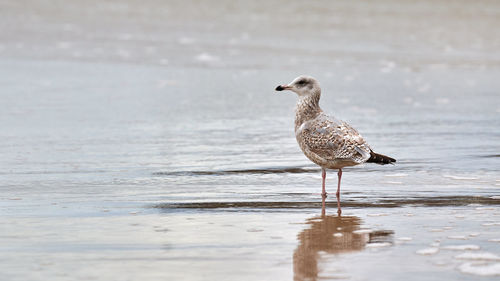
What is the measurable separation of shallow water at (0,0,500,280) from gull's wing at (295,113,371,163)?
334mm

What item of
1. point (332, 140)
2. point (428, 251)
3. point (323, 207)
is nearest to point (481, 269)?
point (428, 251)

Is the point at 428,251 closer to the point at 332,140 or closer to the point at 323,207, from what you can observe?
the point at 323,207

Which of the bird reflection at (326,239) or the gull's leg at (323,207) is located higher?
the gull's leg at (323,207)

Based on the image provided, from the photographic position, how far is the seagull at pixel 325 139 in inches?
245

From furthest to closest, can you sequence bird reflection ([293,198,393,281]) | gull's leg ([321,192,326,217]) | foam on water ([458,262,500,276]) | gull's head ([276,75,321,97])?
gull's head ([276,75,321,97]) → gull's leg ([321,192,326,217]) → bird reflection ([293,198,393,281]) → foam on water ([458,262,500,276])

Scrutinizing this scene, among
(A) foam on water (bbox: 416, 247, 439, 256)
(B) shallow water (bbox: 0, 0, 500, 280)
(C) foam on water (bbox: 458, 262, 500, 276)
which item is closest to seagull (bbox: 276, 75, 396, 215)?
(B) shallow water (bbox: 0, 0, 500, 280)

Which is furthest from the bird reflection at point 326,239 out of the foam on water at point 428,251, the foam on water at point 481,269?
the foam on water at point 481,269

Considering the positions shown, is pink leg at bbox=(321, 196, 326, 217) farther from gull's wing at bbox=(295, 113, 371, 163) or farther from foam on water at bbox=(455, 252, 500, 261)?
foam on water at bbox=(455, 252, 500, 261)

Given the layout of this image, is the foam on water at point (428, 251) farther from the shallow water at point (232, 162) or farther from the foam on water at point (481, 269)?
the foam on water at point (481, 269)

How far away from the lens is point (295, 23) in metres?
22.7

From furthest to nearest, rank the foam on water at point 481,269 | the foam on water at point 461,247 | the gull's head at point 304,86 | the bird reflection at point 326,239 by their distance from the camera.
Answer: the gull's head at point 304,86 → the foam on water at point 461,247 → the bird reflection at point 326,239 → the foam on water at point 481,269

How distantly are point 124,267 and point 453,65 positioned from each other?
12584 mm

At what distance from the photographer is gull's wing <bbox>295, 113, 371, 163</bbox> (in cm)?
623

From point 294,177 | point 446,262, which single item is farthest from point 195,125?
point 446,262
